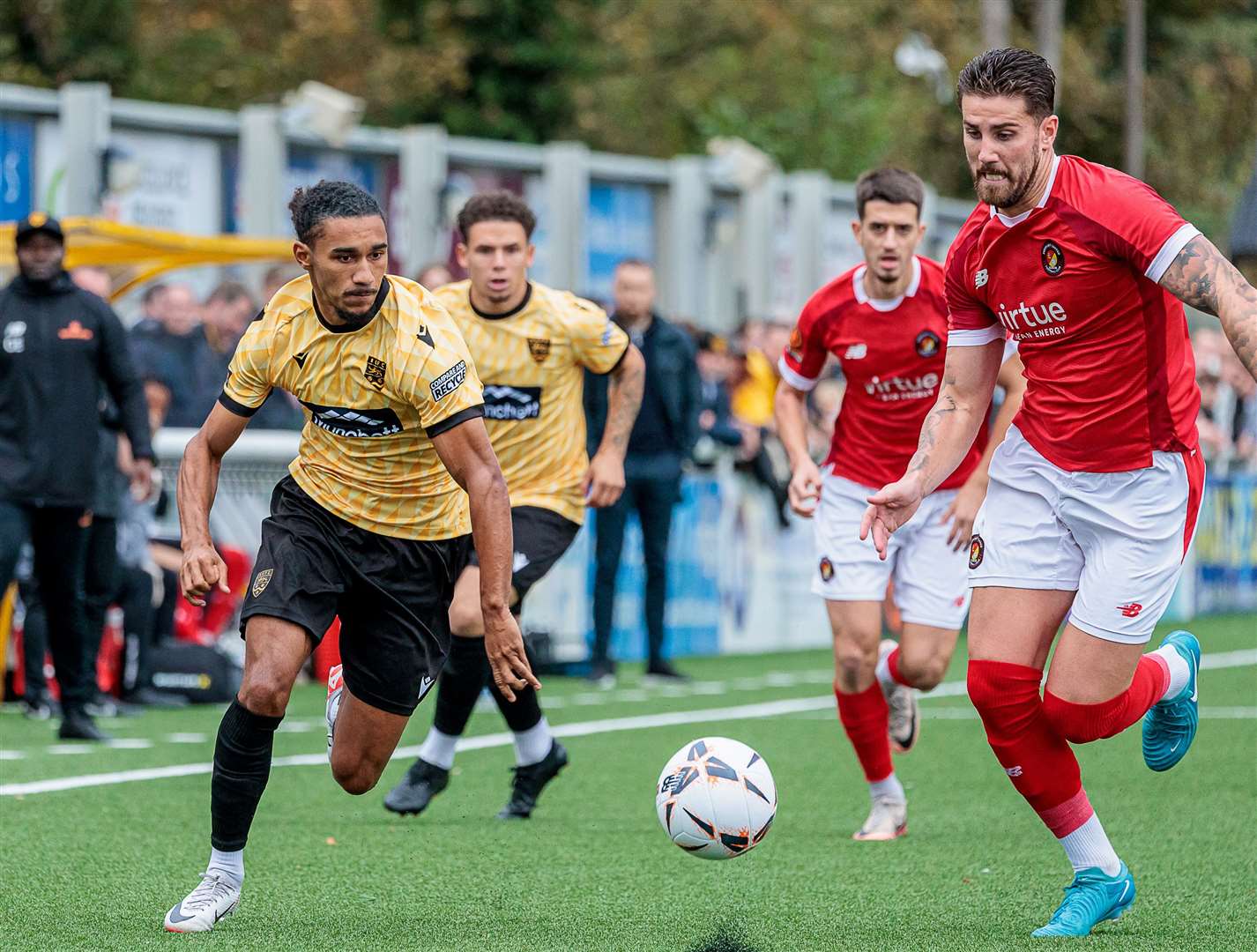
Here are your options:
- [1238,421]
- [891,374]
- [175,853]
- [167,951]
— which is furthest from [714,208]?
[167,951]

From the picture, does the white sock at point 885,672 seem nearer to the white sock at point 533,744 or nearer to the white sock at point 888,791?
the white sock at point 888,791

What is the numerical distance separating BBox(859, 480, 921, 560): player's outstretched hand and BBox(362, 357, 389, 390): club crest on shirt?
1517mm

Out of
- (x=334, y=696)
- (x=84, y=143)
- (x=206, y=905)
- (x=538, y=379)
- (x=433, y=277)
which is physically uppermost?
(x=84, y=143)

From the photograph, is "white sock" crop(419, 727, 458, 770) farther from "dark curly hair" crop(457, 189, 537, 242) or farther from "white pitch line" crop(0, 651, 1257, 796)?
"dark curly hair" crop(457, 189, 537, 242)

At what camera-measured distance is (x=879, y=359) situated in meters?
8.75

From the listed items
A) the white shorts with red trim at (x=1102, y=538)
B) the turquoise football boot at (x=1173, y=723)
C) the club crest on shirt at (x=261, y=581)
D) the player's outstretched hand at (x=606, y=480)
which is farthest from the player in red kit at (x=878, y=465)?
the club crest on shirt at (x=261, y=581)

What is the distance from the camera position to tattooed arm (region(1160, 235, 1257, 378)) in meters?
5.61

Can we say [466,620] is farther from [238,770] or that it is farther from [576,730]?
[576,730]

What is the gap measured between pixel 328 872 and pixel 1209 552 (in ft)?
48.3

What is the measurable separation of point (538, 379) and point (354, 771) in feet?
7.87

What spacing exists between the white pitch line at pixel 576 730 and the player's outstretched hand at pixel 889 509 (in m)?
4.44

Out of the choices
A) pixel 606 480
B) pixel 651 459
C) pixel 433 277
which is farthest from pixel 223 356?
pixel 606 480

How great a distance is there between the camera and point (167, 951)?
598 cm

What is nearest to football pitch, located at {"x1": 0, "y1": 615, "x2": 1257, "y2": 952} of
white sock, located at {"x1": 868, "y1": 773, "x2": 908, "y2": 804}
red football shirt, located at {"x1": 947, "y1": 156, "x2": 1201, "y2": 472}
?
white sock, located at {"x1": 868, "y1": 773, "x2": 908, "y2": 804}
